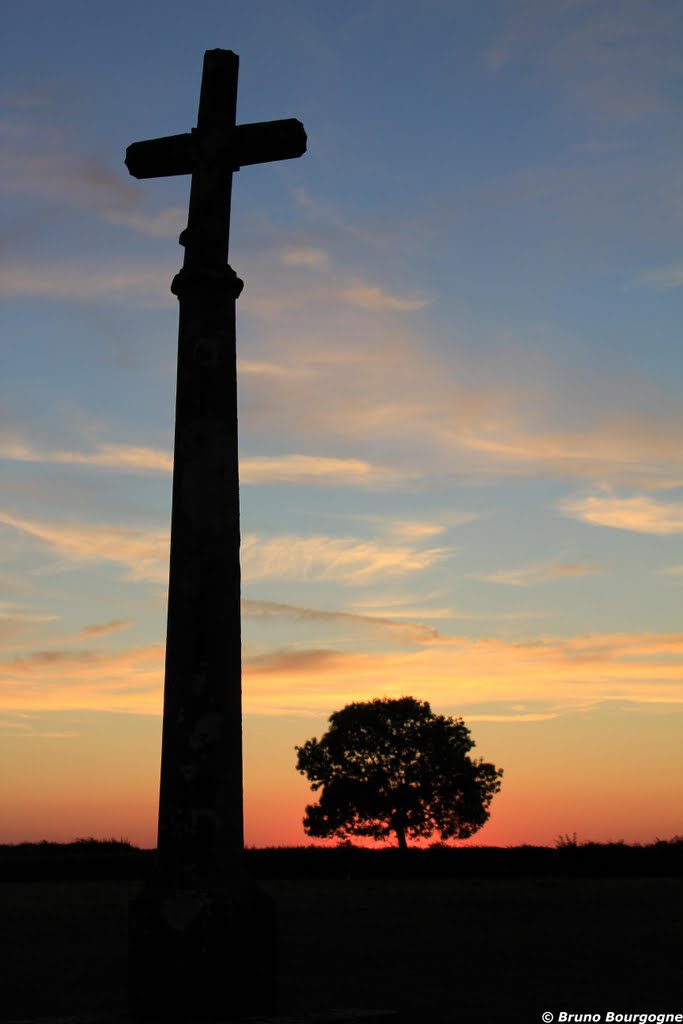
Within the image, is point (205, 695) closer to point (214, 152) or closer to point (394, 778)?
point (214, 152)

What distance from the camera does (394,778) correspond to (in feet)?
181

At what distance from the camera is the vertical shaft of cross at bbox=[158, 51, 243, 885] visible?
7.42 meters

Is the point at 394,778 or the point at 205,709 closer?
the point at 205,709

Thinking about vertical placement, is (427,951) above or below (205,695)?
below

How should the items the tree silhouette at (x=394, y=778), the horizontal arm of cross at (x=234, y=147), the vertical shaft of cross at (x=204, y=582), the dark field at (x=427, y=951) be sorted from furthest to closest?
the tree silhouette at (x=394, y=778), the dark field at (x=427, y=951), the horizontal arm of cross at (x=234, y=147), the vertical shaft of cross at (x=204, y=582)

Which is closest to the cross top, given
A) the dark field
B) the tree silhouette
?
the dark field

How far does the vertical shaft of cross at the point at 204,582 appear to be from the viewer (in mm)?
7417

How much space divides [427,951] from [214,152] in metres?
10.6

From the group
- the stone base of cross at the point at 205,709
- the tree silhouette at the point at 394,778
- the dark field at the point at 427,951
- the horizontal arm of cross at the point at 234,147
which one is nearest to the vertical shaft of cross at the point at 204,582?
the stone base of cross at the point at 205,709

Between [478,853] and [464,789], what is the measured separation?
24933mm

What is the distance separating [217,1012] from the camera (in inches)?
279

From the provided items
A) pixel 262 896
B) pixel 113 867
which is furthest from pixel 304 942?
pixel 113 867

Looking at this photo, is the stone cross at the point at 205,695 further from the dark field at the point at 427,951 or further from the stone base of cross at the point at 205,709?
the dark field at the point at 427,951

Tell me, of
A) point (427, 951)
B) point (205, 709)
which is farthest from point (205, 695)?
point (427, 951)
